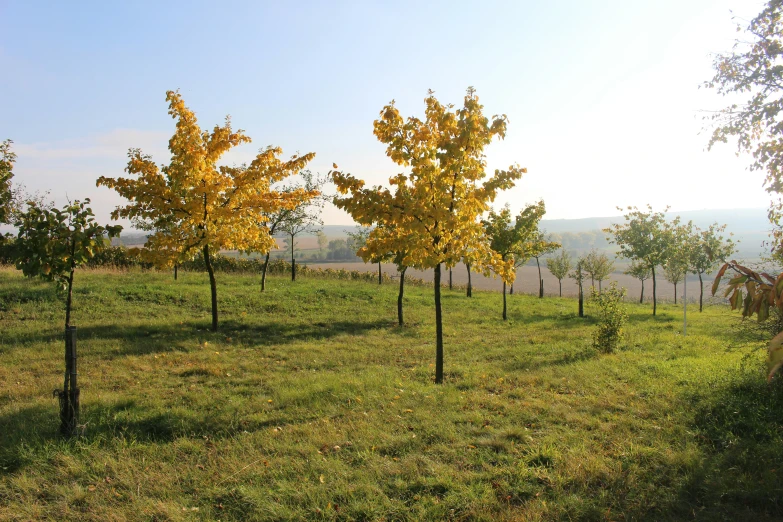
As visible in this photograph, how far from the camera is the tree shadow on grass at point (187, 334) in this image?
1047 cm

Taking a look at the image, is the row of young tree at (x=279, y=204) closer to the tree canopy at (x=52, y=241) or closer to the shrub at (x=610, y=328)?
the tree canopy at (x=52, y=241)

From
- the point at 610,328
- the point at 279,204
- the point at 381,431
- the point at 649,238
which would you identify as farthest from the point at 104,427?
the point at 649,238

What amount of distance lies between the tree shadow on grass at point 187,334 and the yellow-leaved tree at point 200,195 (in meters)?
0.80

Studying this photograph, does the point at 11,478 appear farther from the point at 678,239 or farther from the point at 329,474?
the point at 678,239

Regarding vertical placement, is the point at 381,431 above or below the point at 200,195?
below

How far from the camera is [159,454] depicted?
499 centimetres

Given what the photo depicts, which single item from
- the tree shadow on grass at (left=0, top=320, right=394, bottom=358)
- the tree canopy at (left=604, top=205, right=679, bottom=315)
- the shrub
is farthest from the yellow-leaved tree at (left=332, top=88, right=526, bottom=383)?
the tree canopy at (left=604, top=205, right=679, bottom=315)

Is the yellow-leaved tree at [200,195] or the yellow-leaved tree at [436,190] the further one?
the yellow-leaved tree at [200,195]

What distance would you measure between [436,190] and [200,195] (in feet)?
23.7

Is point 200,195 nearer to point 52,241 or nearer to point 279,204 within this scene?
point 279,204

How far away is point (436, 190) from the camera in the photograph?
7.09 m

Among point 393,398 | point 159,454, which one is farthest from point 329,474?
point 393,398

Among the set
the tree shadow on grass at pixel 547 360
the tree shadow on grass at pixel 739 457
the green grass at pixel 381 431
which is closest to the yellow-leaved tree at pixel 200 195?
the green grass at pixel 381 431

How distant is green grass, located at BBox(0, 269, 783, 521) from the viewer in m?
3.92
